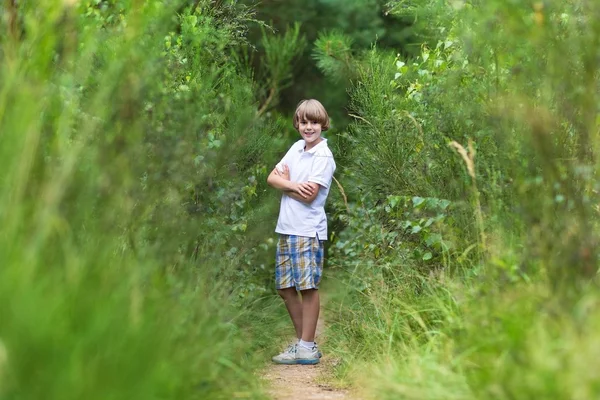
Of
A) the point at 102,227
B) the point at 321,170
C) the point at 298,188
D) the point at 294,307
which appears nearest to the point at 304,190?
the point at 298,188

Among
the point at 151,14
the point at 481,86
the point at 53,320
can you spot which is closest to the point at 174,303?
the point at 53,320

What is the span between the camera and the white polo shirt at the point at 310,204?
5.90 meters

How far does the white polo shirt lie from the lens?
5902 mm

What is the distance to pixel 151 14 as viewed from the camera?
3.59 meters

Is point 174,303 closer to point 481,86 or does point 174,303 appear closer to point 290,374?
point 290,374

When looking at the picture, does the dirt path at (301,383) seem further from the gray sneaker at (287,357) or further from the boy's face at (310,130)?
the boy's face at (310,130)

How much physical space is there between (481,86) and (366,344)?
1.47 meters

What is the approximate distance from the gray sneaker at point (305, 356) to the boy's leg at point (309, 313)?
83mm

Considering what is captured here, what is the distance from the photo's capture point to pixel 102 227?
11.2 feet

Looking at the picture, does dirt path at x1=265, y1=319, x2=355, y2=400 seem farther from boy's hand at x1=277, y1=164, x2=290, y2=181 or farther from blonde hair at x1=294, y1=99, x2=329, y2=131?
blonde hair at x1=294, y1=99, x2=329, y2=131

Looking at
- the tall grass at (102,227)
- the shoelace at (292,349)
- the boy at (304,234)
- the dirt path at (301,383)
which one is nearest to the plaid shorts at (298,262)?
the boy at (304,234)

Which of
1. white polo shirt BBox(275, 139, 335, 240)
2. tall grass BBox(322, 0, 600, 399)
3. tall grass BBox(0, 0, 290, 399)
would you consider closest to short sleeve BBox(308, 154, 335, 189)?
white polo shirt BBox(275, 139, 335, 240)

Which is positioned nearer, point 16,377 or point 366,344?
point 16,377

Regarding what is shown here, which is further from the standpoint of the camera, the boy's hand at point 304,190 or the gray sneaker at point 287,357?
the boy's hand at point 304,190
